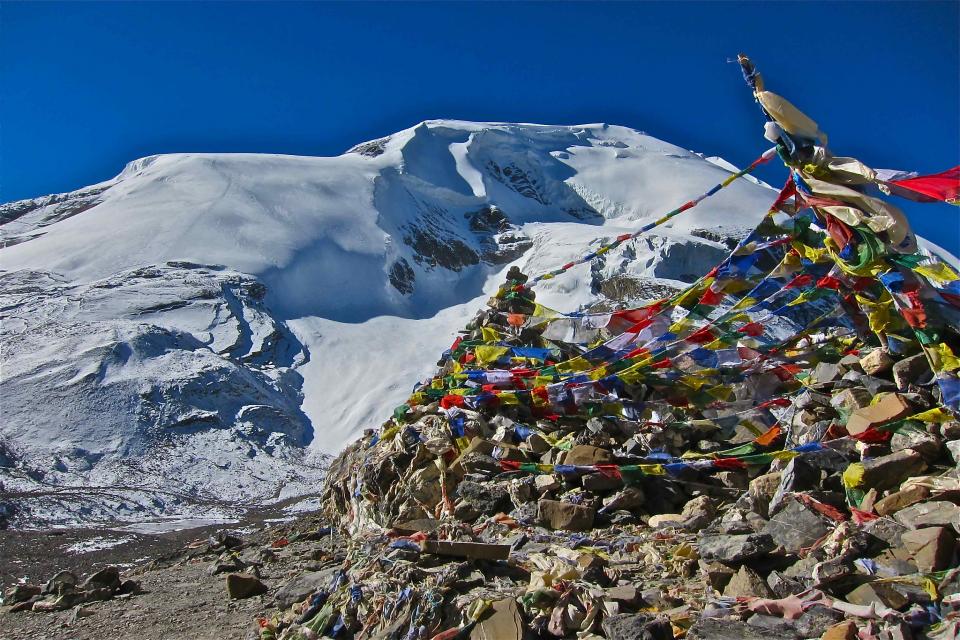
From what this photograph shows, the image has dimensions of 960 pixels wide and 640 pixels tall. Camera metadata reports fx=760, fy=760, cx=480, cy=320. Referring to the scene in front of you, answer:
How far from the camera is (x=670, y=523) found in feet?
16.4

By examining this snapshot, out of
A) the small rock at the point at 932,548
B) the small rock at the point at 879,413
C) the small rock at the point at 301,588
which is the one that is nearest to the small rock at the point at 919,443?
the small rock at the point at 879,413

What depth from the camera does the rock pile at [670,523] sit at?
3.47m

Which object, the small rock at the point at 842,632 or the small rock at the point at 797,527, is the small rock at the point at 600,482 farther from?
the small rock at the point at 842,632

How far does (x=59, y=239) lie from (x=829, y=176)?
42.3 metres

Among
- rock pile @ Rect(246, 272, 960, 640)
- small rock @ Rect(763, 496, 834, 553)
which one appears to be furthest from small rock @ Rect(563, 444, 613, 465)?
small rock @ Rect(763, 496, 834, 553)

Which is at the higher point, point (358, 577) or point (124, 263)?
point (124, 263)

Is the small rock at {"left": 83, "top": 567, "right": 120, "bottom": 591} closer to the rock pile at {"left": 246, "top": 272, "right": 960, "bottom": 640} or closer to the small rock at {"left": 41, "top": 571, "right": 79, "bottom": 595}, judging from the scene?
the small rock at {"left": 41, "top": 571, "right": 79, "bottom": 595}

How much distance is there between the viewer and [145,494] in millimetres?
17891

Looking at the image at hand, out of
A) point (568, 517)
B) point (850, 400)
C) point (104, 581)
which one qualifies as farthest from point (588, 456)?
point (104, 581)

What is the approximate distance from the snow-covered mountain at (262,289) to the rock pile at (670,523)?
41.1 ft

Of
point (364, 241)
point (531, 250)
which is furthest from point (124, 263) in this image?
point (531, 250)

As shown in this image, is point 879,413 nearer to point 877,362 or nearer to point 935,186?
point 877,362

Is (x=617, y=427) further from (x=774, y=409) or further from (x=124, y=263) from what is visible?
(x=124, y=263)

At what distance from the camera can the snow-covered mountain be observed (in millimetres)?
21391
